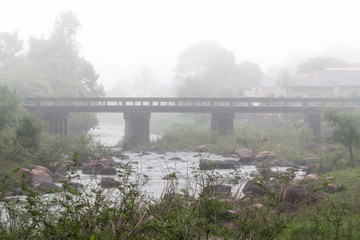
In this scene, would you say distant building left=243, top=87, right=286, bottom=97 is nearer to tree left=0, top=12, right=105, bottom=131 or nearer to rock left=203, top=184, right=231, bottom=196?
tree left=0, top=12, right=105, bottom=131

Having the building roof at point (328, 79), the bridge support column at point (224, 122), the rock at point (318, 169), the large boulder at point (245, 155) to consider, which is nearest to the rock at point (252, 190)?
the rock at point (318, 169)

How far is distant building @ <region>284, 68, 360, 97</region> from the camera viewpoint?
61750 millimetres

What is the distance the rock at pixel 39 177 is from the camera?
18250 millimetres

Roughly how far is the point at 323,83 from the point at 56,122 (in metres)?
39.0

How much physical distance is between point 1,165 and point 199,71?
82.1 meters

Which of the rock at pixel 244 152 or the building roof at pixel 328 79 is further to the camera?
the building roof at pixel 328 79

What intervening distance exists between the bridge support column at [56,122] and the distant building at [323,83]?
116ft

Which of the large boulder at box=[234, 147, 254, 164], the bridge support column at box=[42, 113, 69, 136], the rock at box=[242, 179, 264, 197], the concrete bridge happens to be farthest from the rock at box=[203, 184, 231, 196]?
the bridge support column at box=[42, 113, 69, 136]

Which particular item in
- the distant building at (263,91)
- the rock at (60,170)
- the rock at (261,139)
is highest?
the distant building at (263,91)

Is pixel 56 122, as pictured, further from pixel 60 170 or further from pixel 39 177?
pixel 39 177

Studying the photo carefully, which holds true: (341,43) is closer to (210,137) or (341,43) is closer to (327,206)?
(210,137)

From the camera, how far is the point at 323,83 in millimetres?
62219

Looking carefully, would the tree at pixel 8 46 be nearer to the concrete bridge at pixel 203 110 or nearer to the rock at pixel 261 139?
the concrete bridge at pixel 203 110

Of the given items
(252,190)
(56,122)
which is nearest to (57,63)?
(56,122)
